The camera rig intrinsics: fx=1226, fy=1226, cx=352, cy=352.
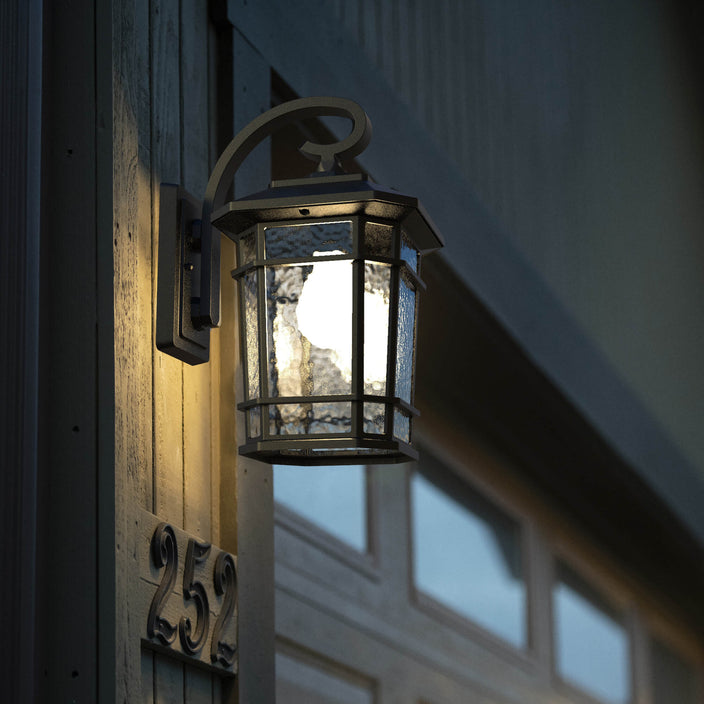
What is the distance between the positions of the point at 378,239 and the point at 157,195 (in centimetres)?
41

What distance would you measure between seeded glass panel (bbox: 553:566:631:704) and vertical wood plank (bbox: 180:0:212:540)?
3.31 metres

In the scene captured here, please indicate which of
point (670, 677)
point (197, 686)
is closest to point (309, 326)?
point (197, 686)

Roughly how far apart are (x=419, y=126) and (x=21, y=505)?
178 centimetres

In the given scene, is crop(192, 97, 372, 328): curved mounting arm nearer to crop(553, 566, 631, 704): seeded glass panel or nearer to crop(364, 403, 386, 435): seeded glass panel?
crop(364, 403, 386, 435): seeded glass panel

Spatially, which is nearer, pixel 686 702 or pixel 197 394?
pixel 197 394

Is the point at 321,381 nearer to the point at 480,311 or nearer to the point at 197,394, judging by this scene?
the point at 197,394

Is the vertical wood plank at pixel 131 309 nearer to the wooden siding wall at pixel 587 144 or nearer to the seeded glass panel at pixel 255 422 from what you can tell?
the seeded glass panel at pixel 255 422

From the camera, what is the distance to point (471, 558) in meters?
4.50

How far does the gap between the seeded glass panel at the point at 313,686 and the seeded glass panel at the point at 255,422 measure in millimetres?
1708

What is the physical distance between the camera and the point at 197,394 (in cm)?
198

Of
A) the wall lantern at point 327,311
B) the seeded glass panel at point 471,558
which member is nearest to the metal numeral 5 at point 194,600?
the wall lantern at point 327,311

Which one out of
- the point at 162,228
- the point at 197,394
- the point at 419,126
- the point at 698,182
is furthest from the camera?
the point at 698,182

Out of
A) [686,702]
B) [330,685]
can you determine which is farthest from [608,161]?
[686,702]

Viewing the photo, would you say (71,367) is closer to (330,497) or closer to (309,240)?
→ (309,240)
